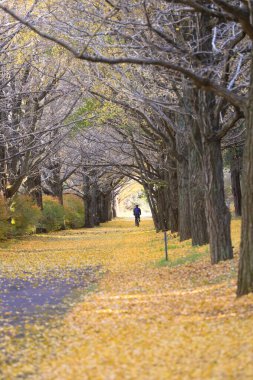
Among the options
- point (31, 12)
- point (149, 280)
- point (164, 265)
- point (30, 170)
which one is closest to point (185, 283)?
point (149, 280)

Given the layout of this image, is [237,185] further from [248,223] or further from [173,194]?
[248,223]

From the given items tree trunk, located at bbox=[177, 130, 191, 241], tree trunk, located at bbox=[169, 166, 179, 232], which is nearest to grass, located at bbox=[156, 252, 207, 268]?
tree trunk, located at bbox=[177, 130, 191, 241]

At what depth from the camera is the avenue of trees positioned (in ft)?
35.9

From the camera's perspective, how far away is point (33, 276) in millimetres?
16828

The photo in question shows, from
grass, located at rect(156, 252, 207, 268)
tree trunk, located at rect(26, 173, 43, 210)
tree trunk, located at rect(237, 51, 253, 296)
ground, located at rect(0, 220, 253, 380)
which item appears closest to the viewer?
ground, located at rect(0, 220, 253, 380)

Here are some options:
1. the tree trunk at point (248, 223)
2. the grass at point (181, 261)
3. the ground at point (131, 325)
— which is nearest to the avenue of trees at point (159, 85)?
the tree trunk at point (248, 223)

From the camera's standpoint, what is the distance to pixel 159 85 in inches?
799

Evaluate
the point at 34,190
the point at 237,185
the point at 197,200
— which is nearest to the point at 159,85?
the point at 197,200

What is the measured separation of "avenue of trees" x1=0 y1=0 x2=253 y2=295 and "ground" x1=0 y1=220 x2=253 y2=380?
4.16 feet

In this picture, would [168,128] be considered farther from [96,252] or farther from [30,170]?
[30,170]

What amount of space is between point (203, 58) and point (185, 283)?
4728 millimetres

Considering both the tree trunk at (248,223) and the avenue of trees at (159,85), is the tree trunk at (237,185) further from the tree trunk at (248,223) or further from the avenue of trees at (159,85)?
the tree trunk at (248,223)

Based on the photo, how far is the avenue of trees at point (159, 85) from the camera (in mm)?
10945

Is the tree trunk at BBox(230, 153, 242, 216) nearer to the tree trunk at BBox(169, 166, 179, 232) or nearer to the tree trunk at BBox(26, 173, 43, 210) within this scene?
the tree trunk at BBox(169, 166, 179, 232)
